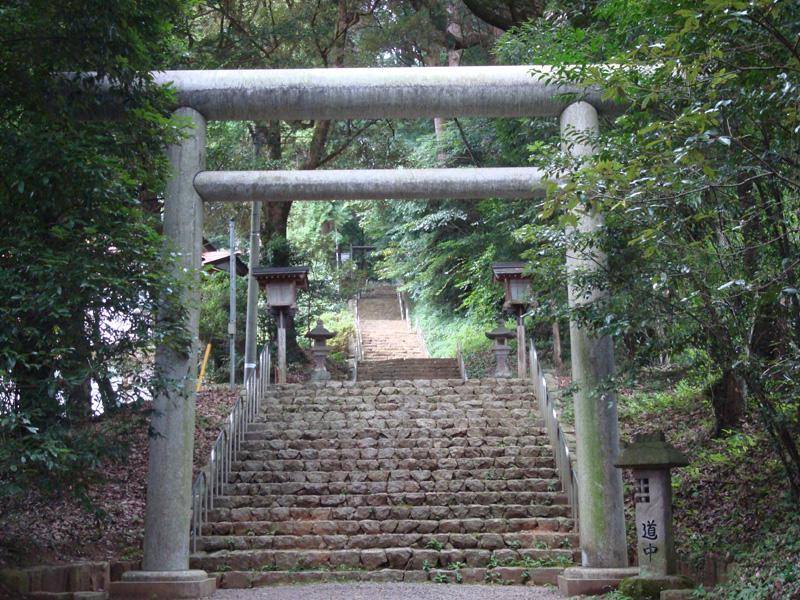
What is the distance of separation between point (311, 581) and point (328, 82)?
531 centimetres

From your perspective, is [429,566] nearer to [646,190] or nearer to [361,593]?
[361,593]

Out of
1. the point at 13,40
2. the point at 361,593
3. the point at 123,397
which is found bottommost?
the point at 361,593

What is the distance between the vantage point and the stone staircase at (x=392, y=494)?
9.95 metres

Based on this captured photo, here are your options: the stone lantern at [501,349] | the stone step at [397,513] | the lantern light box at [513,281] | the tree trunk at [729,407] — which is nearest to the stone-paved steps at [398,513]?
the stone step at [397,513]

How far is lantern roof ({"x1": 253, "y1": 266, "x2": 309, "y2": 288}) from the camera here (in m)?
16.5

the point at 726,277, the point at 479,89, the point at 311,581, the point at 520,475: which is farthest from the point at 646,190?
the point at 520,475

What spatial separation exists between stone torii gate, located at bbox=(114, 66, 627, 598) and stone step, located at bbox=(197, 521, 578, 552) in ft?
3.83

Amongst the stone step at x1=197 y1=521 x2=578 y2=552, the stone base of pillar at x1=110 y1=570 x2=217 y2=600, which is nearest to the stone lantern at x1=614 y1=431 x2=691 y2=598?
the stone step at x1=197 y1=521 x2=578 y2=552

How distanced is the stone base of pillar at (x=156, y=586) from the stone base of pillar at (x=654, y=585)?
13.5 ft

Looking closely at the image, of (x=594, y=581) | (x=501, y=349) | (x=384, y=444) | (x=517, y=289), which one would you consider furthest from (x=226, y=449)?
(x=501, y=349)

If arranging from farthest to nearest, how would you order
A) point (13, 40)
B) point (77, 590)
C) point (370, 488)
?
point (370, 488) → point (77, 590) → point (13, 40)

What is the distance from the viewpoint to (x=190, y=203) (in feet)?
31.2

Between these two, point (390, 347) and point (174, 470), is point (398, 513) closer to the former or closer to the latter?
point (174, 470)

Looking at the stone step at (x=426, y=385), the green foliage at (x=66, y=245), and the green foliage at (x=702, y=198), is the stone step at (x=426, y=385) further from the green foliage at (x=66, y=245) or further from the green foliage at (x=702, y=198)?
the green foliage at (x=66, y=245)
